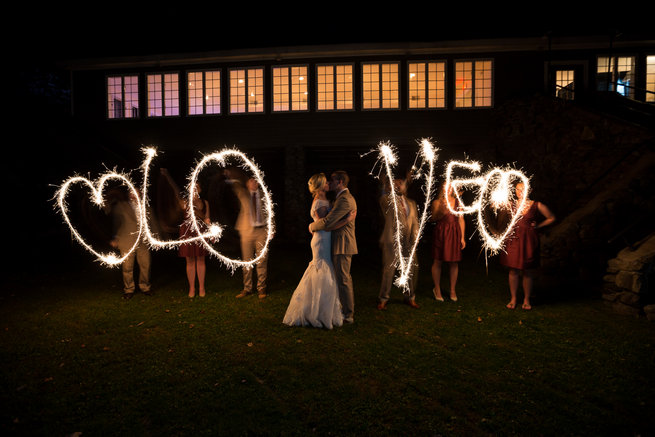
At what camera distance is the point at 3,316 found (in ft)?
22.8

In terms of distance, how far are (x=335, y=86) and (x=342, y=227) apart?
1249 cm

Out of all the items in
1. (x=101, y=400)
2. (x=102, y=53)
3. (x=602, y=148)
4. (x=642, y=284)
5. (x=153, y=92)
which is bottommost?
(x=101, y=400)

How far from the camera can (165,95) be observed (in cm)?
1802

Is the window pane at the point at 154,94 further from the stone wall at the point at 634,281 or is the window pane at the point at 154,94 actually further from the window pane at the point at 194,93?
the stone wall at the point at 634,281

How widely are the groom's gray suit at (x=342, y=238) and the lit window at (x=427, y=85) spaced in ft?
40.0

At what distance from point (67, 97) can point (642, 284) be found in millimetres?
44540

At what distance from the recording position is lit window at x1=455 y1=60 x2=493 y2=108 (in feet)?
54.5

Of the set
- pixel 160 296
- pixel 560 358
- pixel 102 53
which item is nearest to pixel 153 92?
pixel 102 53

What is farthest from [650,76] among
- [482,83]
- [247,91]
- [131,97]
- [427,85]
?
[131,97]

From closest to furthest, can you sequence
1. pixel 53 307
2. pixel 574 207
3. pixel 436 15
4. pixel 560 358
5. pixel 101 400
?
pixel 101 400 → pixel 560 358 → pixel 53 307 → pixel 574 207 → pixel 436 15

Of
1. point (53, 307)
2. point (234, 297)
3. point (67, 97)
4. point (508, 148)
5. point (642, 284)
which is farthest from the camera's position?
point (67, 97)

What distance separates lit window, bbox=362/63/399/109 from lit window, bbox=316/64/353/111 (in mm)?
650

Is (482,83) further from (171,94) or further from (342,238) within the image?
(171,94)

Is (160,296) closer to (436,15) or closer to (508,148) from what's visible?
(508,148)
